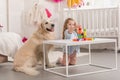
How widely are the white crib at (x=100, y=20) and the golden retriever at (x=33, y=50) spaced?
1.87 metres

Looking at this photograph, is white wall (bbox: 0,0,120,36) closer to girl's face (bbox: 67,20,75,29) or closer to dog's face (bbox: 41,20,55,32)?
girl's face (bbox: 67,20,75,29)

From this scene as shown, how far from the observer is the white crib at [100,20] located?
13.7ft

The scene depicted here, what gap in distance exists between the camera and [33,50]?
2547mm

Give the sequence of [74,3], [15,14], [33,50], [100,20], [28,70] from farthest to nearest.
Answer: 1. [15,14]
2. [74,3]
3. [100,20]
4. [33,50]
5. [28,70]

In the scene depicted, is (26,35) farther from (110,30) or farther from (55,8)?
(110,30)

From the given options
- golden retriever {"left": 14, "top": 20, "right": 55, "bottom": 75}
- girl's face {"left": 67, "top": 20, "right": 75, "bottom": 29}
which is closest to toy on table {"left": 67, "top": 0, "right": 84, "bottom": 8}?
girl's face {"left": 67, "top": 20, "right": 75, "bottom": 29}

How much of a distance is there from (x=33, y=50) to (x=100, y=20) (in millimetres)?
2124

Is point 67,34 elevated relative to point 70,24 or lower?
lower

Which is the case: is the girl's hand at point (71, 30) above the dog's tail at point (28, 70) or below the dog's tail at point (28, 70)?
above

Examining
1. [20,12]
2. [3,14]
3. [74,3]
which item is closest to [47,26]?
[74,3]

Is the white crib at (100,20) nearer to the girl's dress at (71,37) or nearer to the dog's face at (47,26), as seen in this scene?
the girl's dress at (71,37)

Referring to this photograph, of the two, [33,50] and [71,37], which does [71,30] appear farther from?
[33,50]

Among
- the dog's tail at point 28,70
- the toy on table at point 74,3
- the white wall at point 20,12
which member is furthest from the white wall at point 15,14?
the dog's tail at point 28,70

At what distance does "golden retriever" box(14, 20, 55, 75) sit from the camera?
2.48 metres
